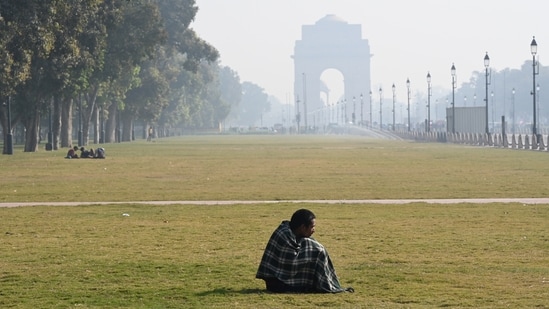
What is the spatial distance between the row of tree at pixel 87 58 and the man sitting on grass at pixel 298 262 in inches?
1687

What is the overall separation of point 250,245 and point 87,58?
168 feet

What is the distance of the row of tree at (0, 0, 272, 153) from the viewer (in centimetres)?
5797

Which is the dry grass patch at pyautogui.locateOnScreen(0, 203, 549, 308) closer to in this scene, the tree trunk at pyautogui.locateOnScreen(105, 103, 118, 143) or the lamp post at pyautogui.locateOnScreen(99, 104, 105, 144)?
the lamp post at pyautogui.locateOnScreen(99, 104, 105, 144)

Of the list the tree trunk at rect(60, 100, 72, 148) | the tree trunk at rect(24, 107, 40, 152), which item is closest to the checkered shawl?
the tree trunk at rect(24, 107, 40, 152)

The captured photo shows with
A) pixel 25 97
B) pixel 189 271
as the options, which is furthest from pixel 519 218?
pixel 25 97

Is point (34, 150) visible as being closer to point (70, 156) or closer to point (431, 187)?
point (70, 156)

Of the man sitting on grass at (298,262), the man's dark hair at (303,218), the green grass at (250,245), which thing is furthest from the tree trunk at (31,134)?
the man's dark hair at (303,218)

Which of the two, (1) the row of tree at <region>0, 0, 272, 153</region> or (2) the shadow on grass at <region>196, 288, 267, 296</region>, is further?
(1) the row of tree at <region>0, 0, 272, 153</region>

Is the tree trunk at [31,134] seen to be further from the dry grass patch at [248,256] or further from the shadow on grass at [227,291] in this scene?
the shadow on grass at [227,291]

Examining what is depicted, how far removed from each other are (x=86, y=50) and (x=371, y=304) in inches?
2327

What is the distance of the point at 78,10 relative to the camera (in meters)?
64.5

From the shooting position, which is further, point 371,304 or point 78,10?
point 78,10

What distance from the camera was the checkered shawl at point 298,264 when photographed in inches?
557

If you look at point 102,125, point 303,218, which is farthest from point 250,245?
point 102,125
